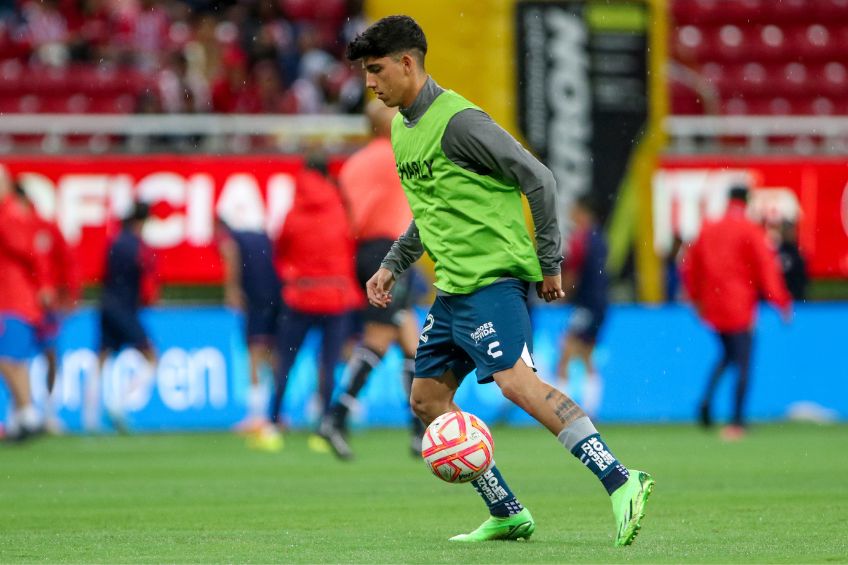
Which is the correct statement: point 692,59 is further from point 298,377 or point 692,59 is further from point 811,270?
point 298,377

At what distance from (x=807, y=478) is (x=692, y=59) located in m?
14.3

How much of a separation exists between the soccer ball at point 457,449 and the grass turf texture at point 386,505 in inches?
12.5

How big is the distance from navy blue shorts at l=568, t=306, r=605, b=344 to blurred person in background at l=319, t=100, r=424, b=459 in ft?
16.0

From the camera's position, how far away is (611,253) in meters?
18.3

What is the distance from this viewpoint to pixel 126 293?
53.5 feet

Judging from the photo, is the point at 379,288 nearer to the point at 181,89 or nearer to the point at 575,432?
the point at 575,432

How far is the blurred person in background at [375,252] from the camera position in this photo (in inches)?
476

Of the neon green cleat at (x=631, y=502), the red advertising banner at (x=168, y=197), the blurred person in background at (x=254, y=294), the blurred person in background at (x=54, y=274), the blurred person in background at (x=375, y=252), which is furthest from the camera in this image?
the red advertising banner at (x=168, y=197)

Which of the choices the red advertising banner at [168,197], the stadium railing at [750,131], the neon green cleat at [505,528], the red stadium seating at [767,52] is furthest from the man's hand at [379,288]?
the red stadium seating at [767,52]

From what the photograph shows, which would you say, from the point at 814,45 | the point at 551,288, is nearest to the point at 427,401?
the point at 551,288

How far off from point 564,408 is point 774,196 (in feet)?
46.0

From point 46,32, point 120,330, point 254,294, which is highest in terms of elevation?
point 46,32

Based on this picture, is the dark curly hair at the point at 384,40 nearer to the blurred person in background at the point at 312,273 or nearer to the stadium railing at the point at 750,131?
the blurred person in background at the point at 312,273

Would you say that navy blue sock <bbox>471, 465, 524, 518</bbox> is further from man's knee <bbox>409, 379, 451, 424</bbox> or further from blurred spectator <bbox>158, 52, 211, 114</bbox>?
blurred spectator <bbox>158, 52, 211, 114</bbox>
